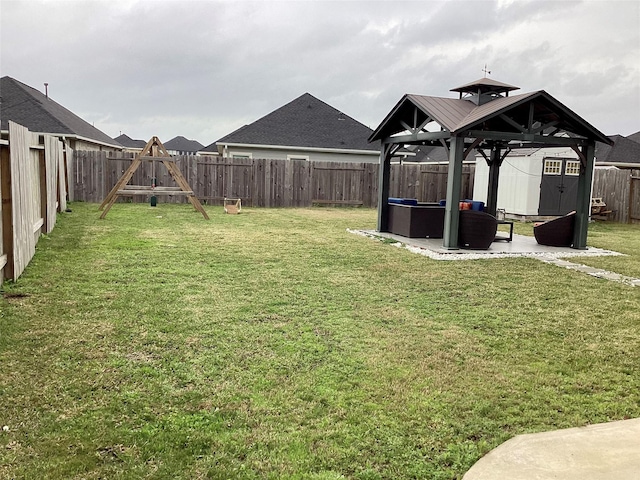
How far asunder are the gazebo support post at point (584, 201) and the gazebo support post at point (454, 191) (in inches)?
101

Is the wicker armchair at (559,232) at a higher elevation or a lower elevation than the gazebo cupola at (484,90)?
lower

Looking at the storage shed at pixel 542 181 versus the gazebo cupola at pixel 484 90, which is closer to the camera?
the gazebo cupola at pixel 484 90

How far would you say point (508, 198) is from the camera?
17.1 metres

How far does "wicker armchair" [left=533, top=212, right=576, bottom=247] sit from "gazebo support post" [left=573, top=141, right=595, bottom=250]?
0.35ft

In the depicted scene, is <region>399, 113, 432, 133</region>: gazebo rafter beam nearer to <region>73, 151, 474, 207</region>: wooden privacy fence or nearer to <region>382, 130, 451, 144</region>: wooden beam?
<region>382, 130, 451, 144</region>: wooden beam

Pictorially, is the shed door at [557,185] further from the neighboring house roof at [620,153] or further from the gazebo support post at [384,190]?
the neighboring house roof at [620,153]

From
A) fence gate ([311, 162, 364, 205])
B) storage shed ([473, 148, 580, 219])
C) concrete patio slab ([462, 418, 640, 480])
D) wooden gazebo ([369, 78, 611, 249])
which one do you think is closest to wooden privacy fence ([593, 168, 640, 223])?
storage shed ([473, 148, 580, 219])

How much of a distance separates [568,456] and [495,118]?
864 cm

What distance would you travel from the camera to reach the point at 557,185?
16.4 meters

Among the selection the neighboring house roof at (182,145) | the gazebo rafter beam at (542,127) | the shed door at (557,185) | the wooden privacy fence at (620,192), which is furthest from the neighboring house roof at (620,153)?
the neighboring house roof at (182,145)


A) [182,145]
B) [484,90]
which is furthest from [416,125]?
[182,145]

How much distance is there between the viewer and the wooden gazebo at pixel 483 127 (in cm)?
935

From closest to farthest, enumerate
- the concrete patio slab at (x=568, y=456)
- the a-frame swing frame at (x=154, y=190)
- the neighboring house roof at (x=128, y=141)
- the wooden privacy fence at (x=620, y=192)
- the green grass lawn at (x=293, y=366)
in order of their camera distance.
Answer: the concrete patio slab at (x=568, y=456), the green grass lawn at (x=293, y=366), the a-frame swing frame at (x=154, y=190), the wooden privacy fence at (x=620, y=192), the neighboring house roof at (x=128, y=141)

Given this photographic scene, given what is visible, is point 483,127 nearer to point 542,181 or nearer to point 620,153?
point 542,181
